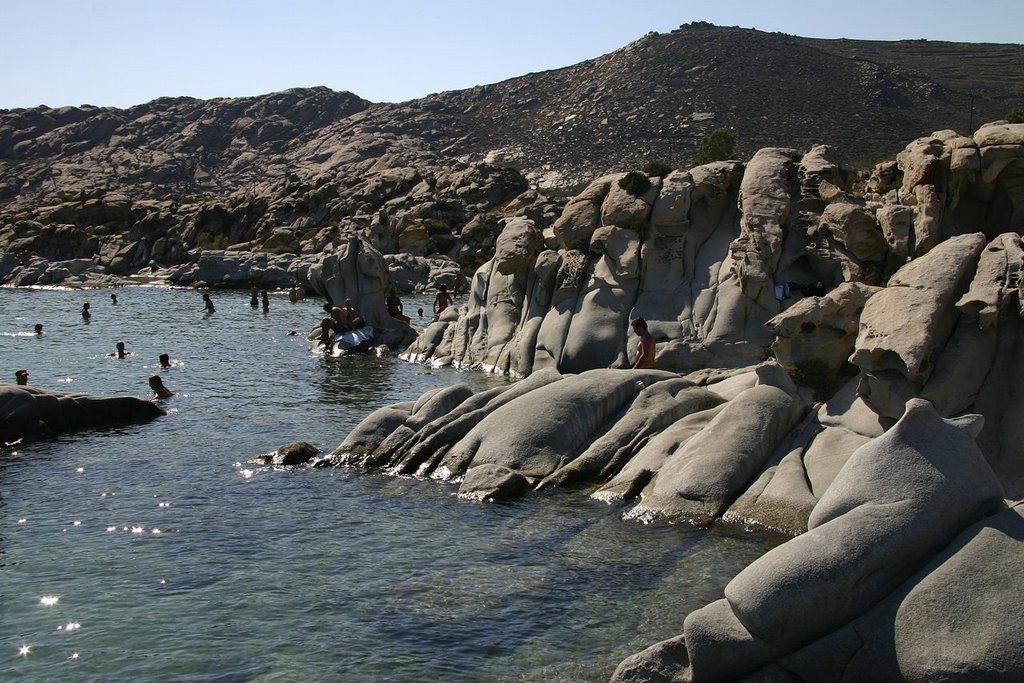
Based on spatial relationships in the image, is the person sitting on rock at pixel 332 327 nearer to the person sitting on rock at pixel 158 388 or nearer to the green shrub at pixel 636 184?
the person sitting on rock at pixel 158 388

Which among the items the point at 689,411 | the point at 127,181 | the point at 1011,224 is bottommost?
the point at 689,411

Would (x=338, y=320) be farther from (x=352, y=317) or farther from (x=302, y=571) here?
(x=302, y=571)

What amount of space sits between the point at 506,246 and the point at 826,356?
20210 mm

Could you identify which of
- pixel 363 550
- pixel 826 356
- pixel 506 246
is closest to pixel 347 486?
pixel 363 550

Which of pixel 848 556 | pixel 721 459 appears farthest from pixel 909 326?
pixel 848 556

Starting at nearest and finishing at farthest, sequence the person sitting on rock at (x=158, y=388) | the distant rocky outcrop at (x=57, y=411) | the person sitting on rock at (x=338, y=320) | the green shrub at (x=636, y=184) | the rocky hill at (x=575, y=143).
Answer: the distant rocky outcrop at (x=57, y=411) → the person sitting on rock at (x=158, y=388) → the green shrub at (x=636, y=184) → the person sitting on rock at (x=338, y=320) → the rocky hill at (x=575, y=143)

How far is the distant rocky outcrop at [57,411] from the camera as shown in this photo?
2945cm

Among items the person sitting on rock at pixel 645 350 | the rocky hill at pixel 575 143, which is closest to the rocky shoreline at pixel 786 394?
the person sitting on rock at pixel 645 350

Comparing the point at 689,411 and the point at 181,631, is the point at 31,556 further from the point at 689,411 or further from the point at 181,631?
the point at 689,411

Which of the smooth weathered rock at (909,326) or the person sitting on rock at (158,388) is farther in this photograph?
the person sitting on rock at (158,388)

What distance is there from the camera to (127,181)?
598 ft

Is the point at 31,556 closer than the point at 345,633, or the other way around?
the point at 345,633

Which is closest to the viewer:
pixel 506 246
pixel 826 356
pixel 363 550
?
pixel 363 550

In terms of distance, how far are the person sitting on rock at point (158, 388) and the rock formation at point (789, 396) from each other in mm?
12227
